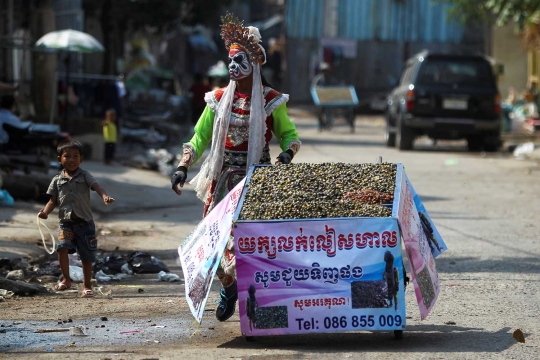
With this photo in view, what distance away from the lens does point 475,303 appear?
732 centimetres

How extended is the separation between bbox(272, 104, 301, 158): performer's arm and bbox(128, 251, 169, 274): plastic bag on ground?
253cm

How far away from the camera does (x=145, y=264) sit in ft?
29.7

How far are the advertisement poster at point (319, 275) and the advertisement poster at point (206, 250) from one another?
0.19m

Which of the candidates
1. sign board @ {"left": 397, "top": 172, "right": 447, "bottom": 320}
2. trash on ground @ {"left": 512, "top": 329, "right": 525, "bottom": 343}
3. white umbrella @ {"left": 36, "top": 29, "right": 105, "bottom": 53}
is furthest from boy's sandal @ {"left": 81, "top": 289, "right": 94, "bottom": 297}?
white umbrella @ {"left": 36, "top": 29, "right": 105, "bottom": 53}

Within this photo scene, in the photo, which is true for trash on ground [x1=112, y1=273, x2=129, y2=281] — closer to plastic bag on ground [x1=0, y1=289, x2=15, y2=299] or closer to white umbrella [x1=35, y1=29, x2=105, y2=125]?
plastic bag on ground [x1=0, y1=289, x2=15, y2=299]

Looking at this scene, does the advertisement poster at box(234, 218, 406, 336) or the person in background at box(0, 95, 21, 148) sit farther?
the person in background at box(0, 95, 21, 148)

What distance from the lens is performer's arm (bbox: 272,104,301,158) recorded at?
6.91 m

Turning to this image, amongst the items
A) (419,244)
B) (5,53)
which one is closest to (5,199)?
(419,244)

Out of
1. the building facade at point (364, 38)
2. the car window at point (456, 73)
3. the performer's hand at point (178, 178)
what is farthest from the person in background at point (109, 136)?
the building facade at point (364, 38)

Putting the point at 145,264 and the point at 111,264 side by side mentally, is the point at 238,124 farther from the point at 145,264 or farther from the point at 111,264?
the point at 111,264

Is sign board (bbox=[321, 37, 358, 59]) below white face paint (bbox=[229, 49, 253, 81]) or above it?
below

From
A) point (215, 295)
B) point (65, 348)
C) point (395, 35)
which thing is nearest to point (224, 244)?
point (65, 348)

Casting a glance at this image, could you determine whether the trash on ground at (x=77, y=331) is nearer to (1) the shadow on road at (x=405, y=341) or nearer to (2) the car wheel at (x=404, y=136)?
(1) the shadow on road at (x=405, y=341)

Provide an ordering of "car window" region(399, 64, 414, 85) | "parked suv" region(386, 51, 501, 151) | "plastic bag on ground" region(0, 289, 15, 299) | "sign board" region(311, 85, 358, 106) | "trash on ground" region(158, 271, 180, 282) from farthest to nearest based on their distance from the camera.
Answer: "sign board" region(311, 85, 358, 106)
"car window" region(399, 64, 414, 85)
"parked suv" region(386, 51, 501, 151)
"trash on ground" region(158, 271, 180, 282)
"plastic bag on ground" region(0, 289, 15, 299)
